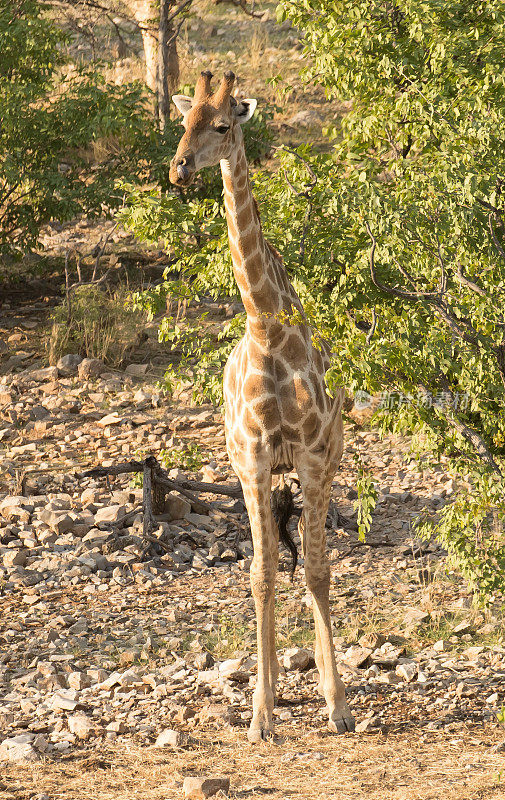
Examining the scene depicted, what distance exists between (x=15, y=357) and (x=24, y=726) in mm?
8231

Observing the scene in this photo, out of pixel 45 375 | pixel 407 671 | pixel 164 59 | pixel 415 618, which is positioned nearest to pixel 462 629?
pixel 415 618

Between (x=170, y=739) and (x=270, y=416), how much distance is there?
1.76 metres

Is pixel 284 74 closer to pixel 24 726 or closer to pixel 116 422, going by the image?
pixel 116 422

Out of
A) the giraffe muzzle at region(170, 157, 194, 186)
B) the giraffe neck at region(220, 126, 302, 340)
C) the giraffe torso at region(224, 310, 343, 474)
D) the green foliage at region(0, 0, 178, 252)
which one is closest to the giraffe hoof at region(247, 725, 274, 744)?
the giraffe torso at region(224, 310, 343, 474)

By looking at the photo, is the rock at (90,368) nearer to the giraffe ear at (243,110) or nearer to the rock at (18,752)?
the rock at (18,752)

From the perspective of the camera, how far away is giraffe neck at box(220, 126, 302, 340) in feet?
15.8

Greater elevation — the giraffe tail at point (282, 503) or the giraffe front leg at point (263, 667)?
the giraffe tail at point (282, 503)

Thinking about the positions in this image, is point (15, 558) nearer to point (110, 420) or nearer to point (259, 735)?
point (259, 735)

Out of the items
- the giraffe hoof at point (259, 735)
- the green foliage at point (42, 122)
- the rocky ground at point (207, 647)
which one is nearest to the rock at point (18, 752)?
the rocky ground at point (207, 647)

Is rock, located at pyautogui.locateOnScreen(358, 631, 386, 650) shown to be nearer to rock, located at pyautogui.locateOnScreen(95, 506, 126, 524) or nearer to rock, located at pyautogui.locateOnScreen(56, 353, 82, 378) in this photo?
rock, located at pyautogui.locateOnScreen(95, 506, 126, 524)

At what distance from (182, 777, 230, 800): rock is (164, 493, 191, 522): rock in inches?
173

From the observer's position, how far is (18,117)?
12445mm

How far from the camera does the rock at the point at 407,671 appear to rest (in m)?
5.75

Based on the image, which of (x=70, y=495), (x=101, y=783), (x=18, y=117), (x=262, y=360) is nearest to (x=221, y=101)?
(x=262, y=360)
